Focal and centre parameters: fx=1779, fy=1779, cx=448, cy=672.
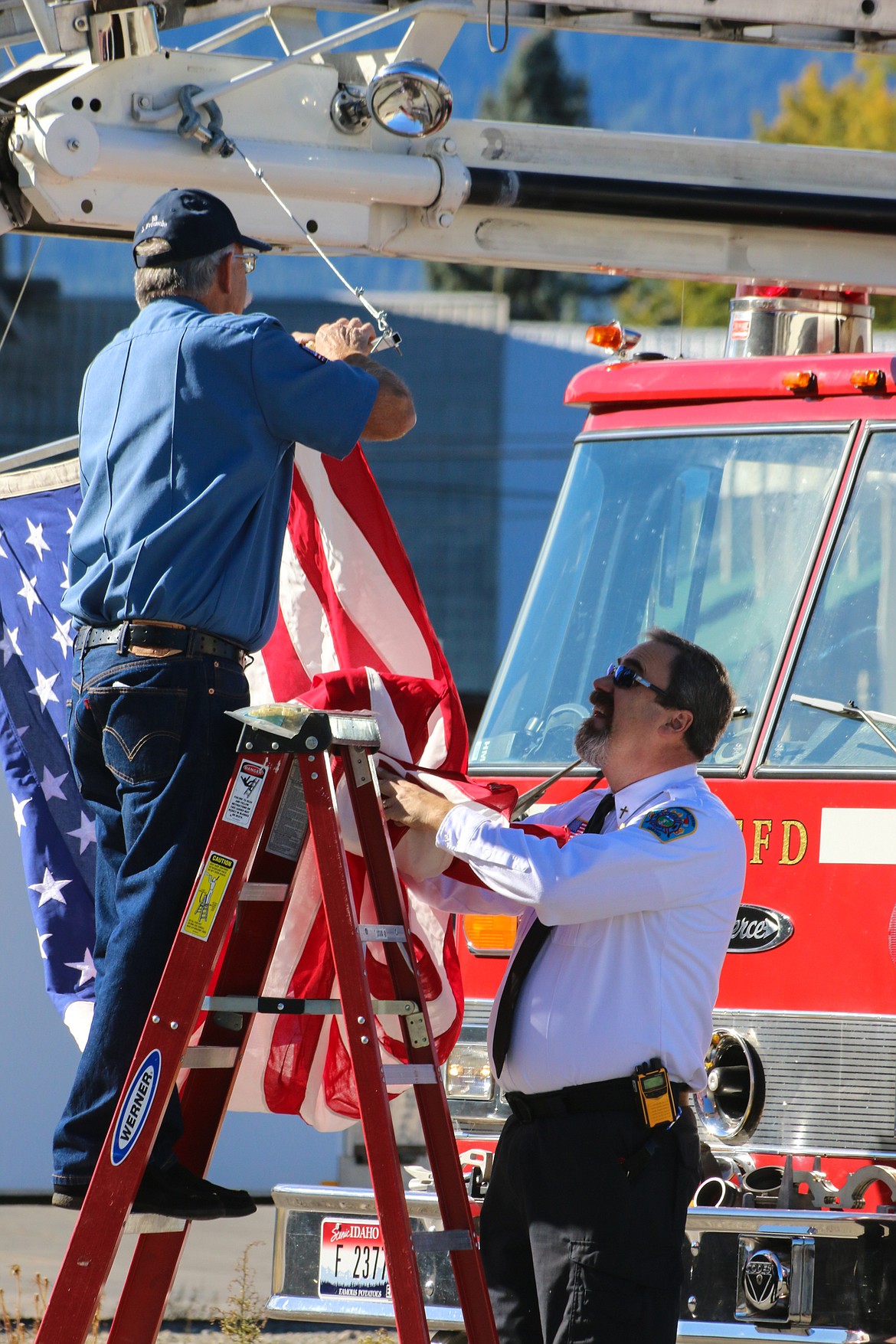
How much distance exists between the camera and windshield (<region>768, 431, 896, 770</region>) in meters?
5.01

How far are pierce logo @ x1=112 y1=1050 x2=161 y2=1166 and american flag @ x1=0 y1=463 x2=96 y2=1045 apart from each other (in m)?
1.24

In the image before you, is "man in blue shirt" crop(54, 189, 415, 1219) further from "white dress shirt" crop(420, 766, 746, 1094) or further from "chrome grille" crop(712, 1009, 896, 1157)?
"chrome grille" crop(712, 1009, 896, 1157)

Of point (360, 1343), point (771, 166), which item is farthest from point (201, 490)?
point (360, 1343)

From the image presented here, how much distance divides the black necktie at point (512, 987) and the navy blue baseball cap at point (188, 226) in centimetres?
146

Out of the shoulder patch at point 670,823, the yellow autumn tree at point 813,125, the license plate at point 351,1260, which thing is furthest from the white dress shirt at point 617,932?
the yellow autumn tree at point 813,125

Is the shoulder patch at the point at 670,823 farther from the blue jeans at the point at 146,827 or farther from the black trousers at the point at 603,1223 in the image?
the blue jeans at the point at 146,827

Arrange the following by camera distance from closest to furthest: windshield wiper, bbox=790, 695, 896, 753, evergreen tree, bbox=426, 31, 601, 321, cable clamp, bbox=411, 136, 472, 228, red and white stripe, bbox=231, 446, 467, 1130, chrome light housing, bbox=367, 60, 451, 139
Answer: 1. red and white stripe, bbox=231, 446, 467, 1130
2. chrome light housing, bbox=367, 60, 451, 139
3. windshield wiper, bbox=790, 695, 896, 753
4. cable clamp, bbox=411, 136, 472, 228
5. evergreen tree, bbox=426, 31, 601, 321

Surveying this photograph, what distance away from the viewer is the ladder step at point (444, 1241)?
3260 mm

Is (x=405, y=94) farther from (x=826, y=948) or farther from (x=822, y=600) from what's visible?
(x=826, y=948)

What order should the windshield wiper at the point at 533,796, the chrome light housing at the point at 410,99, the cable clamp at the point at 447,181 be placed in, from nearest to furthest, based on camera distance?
1. the chrome light housing at the point at 410,99
2. the cable clamp at the point at 447,181
3. the windshield wiper at the point at 533,796

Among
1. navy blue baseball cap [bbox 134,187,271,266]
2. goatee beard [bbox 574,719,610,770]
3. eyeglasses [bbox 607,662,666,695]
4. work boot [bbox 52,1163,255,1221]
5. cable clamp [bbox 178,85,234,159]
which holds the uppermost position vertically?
cable clamp [bbox 178,85,234,159]

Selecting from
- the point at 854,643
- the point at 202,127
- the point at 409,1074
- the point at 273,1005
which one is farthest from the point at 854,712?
the point at 202,127

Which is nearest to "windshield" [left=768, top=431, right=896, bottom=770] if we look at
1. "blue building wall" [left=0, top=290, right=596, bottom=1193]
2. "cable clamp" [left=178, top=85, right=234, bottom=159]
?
"cable clamp" [left=178, top=85, right=234, bottom=159]

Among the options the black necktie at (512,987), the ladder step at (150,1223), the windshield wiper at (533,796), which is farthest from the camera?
the windshield wiper at (533,796)
